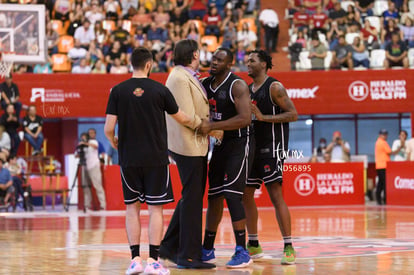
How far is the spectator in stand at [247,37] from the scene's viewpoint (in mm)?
28109

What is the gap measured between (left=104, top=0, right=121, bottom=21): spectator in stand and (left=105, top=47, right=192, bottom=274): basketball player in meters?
20.6

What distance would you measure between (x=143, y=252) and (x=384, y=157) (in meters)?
14.7

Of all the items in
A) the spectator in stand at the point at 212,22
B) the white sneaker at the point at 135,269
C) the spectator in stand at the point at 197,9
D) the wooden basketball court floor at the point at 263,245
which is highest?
the spectator in stand at the point at 197,9

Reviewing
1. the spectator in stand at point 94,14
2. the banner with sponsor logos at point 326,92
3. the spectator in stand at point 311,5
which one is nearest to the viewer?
the banner with sponsor logos at point 326,92

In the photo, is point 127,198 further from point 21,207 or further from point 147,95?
point 21,207

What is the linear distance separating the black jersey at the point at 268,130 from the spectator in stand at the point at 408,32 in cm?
1895

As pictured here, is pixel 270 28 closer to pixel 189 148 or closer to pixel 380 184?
pixel 380 184

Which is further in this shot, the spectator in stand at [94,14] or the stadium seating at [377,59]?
the spectator in stand at [94,14]

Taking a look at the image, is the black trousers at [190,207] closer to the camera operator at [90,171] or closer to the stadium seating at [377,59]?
the camera operator at [90,171]

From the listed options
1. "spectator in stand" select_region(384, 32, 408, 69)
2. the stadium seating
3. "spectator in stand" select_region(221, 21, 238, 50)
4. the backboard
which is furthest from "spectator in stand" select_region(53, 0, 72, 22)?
"spectator in stand" select_region(384, 32, 408, 69)

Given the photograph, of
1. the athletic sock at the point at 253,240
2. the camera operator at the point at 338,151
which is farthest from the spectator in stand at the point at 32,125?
the athletic sock at the point at 253,240

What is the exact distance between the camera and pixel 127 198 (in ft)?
27.1

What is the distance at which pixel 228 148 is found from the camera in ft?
29.9

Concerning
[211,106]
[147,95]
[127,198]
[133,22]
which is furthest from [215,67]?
[133,22]
